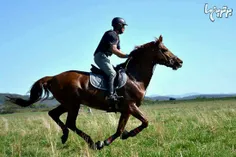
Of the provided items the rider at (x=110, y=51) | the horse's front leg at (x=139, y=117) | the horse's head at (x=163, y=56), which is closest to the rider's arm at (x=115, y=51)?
the rider at (x=110, y=51)

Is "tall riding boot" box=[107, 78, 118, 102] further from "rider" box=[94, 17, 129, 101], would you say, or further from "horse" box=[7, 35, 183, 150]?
"horse" box=[7, 35, 183, 150]

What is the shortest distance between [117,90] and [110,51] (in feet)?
3.54

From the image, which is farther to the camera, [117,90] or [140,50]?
[140,50]

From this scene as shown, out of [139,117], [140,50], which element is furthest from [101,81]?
[140,50]

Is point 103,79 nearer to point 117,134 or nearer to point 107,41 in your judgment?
point 107,41

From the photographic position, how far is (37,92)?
9555mm

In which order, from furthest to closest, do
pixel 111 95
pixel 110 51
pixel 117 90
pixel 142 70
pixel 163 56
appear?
pixel 163 56 < pixel 142 70 < pixel 110 51 < pixel 117 90 < pixel 111 95

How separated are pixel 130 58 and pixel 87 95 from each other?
1.62 metres

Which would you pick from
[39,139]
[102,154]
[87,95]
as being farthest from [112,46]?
[39,139]

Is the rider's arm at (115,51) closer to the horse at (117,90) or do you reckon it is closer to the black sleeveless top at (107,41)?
the black sleeveless top at (107,41)

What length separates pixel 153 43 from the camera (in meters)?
9.27

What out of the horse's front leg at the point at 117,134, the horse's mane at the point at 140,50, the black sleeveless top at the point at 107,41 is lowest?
the horse's front leg at the point at 117,134

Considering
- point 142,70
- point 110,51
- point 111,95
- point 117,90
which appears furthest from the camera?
point 142,70

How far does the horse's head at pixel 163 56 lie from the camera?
9250mm
